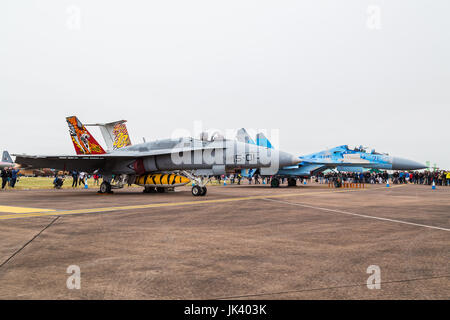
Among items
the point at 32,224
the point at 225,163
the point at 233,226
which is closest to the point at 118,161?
the point at 225,163

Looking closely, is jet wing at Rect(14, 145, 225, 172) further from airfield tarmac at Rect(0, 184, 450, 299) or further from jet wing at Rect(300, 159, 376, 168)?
jet wing at Rect(300, 159, 376, 168)

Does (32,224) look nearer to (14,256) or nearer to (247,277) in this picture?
(14,256)

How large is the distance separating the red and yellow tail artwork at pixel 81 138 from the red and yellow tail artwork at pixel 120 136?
340cm

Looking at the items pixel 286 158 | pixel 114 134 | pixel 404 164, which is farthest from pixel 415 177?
pixel 114 134

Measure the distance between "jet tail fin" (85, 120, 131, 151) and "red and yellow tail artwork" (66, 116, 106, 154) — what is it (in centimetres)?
337

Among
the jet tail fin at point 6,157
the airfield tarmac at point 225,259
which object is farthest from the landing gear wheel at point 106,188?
the jet tail fin at point 6,157

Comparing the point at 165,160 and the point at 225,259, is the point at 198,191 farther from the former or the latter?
the point at 225,259

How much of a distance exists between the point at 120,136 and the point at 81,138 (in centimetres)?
376

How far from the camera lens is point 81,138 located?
17.9 m

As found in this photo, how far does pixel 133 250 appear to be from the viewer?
3.94 meters

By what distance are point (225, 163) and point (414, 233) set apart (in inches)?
327

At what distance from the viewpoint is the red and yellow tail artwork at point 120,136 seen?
21.4m

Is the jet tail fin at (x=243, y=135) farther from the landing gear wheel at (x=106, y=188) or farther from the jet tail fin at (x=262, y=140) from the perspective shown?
the landing gear wheel at (x=106, y=188)
